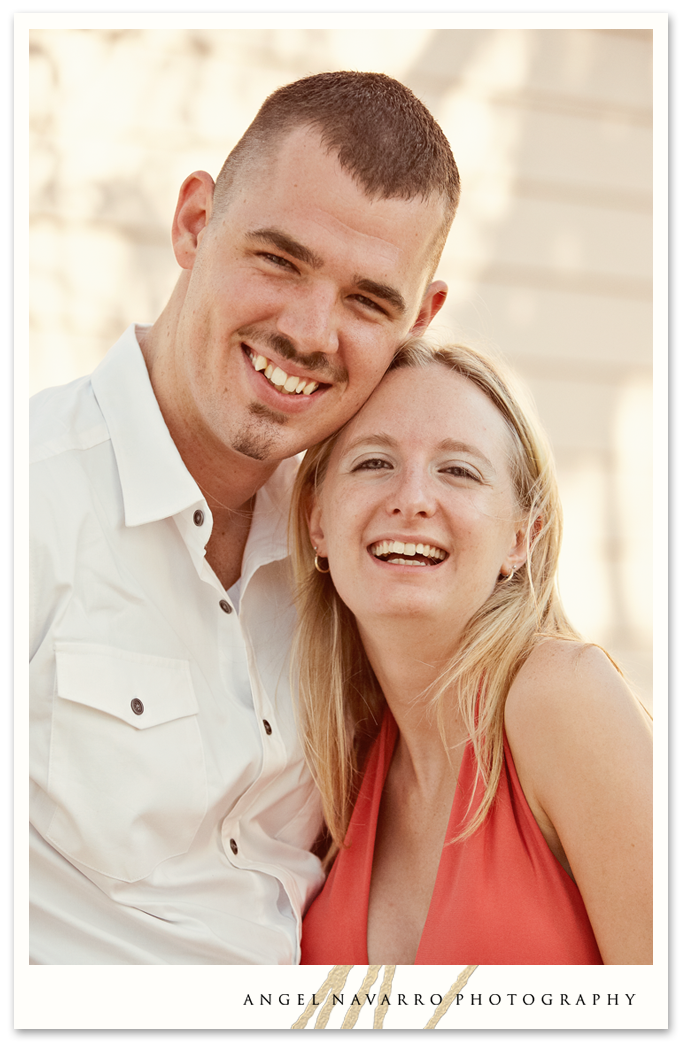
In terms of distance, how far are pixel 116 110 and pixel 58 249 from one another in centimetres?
48

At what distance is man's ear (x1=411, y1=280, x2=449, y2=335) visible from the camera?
224 cm

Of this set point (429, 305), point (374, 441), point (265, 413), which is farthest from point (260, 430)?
point (429, 305)

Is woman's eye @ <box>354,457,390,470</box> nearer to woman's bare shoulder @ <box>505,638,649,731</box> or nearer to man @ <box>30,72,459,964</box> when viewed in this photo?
man @ <box>30,72,459,964</box>

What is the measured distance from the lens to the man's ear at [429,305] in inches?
88.3

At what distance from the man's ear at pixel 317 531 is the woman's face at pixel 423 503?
0.09 m

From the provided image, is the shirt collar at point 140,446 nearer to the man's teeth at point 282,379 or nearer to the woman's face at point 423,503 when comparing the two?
the man's teeth at point 282,379

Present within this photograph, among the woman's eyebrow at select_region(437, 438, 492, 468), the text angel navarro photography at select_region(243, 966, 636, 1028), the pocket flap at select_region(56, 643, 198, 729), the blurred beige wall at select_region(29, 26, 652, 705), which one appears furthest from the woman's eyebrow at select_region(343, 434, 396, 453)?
the text angel navarro photography at select_region(243, 966, 636, 1028)

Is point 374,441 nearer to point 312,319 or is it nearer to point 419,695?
point 312,319

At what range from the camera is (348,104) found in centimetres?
194

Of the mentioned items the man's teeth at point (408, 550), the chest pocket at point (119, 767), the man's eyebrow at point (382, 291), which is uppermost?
the man's eyebrow at point (382, 291)

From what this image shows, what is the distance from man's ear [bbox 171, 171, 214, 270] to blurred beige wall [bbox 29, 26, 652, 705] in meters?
0.77

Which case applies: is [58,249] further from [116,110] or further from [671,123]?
[671,123]

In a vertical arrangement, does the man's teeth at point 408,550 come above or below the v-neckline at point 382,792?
above

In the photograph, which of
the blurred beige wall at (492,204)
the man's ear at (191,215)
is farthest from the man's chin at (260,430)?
the blurred beige wall at (492,204)
